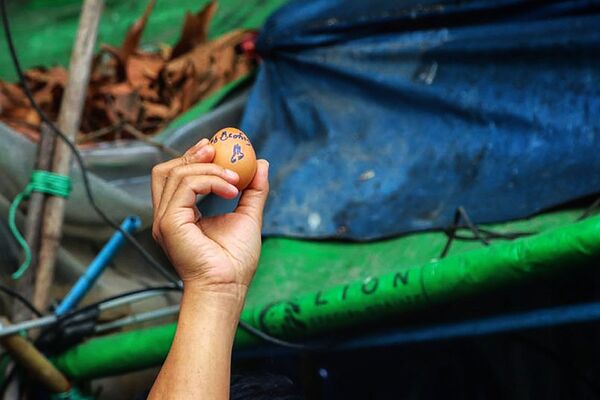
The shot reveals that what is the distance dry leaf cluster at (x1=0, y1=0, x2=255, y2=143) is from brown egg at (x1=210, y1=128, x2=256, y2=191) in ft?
7.27

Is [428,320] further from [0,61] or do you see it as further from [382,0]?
[0,61]

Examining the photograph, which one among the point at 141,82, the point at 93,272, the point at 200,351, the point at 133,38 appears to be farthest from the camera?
the point at 133,38

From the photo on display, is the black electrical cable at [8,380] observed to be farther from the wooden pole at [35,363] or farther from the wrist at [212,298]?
the wrist at [212,298]

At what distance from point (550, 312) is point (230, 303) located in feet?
2.84

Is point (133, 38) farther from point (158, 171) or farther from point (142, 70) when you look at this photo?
point (158, 171)

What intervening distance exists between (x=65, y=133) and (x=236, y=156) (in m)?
1.56

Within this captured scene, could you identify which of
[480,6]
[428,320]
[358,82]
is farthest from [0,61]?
[428,320]

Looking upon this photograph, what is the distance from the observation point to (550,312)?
1962 mm

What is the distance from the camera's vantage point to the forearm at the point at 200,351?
1.27 metres

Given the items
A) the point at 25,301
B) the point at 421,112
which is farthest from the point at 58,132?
the point at 421,112

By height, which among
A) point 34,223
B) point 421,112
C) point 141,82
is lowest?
point 34,223

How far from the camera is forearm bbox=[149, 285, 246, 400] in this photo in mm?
1274

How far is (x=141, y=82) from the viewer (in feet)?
13.1

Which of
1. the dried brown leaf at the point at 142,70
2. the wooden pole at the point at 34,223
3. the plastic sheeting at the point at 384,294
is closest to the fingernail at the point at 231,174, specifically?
the plastic sheeting at the point at 384,294
